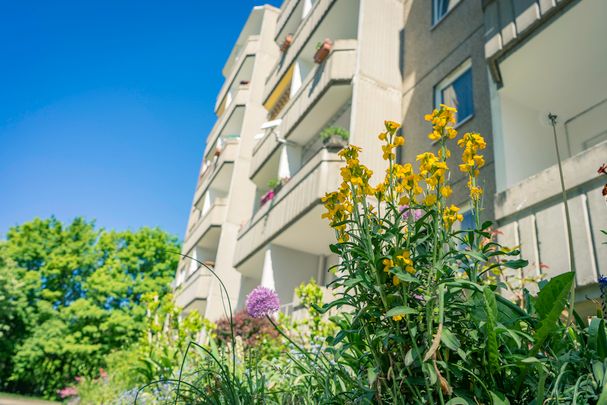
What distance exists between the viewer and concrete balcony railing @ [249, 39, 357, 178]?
1178 centimetres

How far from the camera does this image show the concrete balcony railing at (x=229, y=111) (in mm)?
23062

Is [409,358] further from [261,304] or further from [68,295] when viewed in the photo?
[68,295]

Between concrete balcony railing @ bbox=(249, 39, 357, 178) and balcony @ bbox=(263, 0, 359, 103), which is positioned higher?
balcony @ bbox=(263, 0, 359, 103)

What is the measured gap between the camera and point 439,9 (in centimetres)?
1138

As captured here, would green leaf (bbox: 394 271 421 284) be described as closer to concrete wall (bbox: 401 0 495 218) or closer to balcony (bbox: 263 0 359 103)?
concrete wall (bbox: 401 0 495 218)

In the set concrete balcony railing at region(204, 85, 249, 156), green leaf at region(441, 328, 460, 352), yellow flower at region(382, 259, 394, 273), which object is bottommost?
green leaf at region(441, 328, 460, 352)

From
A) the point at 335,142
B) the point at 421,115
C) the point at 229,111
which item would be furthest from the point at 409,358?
the point at 229,111

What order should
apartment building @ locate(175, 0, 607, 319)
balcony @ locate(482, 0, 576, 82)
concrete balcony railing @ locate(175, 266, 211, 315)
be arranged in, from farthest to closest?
concrete balcony railing @ locate(175, 266, 211, 315), balcony @ locate(482, 0, 576, 82), apartment building @ locate(175, 0, 607, 319)

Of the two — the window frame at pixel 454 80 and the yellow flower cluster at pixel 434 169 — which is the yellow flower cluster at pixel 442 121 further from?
the window frame at pixel 454 80

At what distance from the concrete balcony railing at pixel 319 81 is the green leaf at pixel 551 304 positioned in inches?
406

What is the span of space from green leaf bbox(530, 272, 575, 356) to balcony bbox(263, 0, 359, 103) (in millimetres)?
12897

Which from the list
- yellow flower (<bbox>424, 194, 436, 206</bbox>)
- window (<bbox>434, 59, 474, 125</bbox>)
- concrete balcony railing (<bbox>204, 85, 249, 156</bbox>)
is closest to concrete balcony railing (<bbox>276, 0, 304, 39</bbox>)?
concrete balcony railing (<bbox>204, 85, 249, 156</bbox>)

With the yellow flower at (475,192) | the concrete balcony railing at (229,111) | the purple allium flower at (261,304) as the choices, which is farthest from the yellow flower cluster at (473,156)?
the concrete balcony railing at (229,111)

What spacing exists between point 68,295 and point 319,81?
88.0 feet
